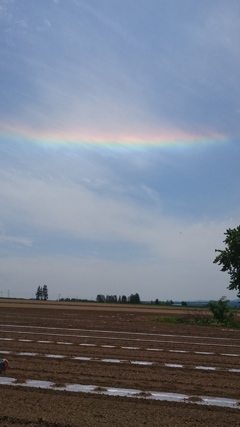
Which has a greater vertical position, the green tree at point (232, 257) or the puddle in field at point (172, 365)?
the green tree at point (232, 257)

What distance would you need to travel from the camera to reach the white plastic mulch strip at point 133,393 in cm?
888

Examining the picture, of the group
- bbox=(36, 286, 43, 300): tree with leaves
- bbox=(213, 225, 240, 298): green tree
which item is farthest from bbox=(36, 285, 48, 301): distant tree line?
bbox=(213, 225, 240, 298): green tree

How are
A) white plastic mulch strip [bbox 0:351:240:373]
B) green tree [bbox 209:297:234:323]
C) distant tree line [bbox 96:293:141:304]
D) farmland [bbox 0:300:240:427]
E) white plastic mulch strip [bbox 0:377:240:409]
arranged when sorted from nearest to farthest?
farmland [bbox 0:300:240:427] → white plastic mulch strip [bbox 0:377:240:409] → white plastic mulch strip [bbox 0:351:240:373] → green tree [bbox 209:297:234:323] → distant tree line [bbox 96:293:141:304]

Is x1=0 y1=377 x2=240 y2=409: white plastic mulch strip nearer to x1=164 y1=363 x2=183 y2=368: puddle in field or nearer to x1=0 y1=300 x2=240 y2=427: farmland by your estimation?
x1=0 y1=300 x2=240 y2=427: farmland

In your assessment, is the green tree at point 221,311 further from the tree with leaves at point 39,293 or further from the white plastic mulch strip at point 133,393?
the tree with leaves at point 39,293

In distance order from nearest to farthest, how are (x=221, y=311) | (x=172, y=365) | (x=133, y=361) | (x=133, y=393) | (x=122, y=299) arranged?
(x=133, y=393) → (x=172, y=365) → (x=133, y=361) → (x=221, y=311) → (x=122, y=299)

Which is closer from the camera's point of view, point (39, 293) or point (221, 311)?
point (221, 311)

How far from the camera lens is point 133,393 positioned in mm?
9398

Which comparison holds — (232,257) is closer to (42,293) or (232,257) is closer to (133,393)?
(133,393)

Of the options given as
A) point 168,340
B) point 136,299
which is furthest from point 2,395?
point 136,299

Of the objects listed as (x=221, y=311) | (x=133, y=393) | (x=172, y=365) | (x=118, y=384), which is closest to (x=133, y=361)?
(x=172, y=365)

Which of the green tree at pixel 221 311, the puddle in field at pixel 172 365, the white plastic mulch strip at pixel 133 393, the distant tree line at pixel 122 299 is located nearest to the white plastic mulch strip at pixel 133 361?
the puddle in field at pixel 172 365

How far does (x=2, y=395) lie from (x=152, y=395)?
276 cm

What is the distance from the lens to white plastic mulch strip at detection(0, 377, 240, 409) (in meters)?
8.88
